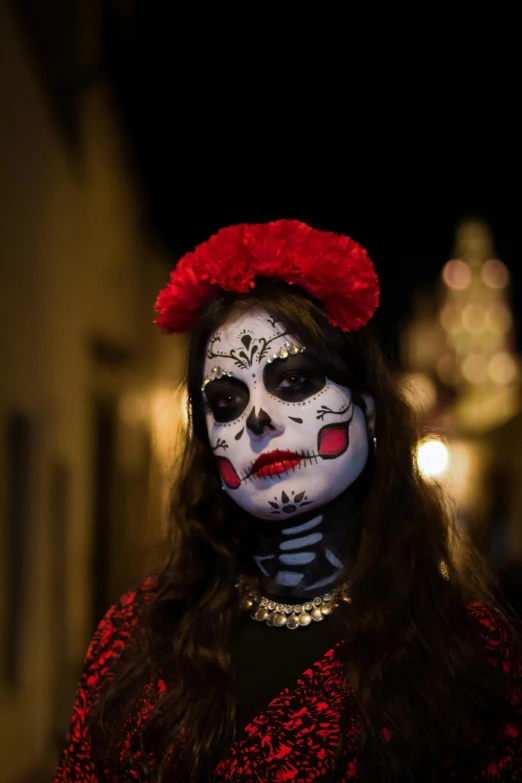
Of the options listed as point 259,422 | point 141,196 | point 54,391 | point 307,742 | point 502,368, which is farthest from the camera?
point 502,368

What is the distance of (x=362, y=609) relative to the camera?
48.3 inches

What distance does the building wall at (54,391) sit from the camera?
7.38 ft

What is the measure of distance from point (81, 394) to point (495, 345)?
465 cm

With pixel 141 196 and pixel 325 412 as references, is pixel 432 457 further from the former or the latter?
pixel 141 196

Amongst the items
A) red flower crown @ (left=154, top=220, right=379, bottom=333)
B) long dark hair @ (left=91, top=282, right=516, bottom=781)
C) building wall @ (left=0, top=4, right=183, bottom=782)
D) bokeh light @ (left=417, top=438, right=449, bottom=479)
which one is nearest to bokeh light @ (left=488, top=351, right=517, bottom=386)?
building wall @ (left=0, top=4, right=183, bottom=782)

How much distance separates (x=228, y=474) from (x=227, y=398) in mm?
123

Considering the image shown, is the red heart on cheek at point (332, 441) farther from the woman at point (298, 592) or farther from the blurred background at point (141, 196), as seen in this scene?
the blurred background at point (141, 196)

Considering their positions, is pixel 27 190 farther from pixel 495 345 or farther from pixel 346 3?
pixel 495 345

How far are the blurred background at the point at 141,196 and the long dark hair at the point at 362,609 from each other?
102mm

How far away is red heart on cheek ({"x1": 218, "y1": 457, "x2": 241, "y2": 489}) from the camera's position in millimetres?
1266

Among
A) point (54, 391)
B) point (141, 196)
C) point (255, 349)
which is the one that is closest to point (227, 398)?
point (255, 349)

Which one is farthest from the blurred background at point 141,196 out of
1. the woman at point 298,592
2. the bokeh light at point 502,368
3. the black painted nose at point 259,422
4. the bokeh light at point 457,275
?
the bokeh light at point 502,368

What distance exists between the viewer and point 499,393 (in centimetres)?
661

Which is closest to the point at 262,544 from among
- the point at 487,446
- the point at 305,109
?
the point at 305,109
